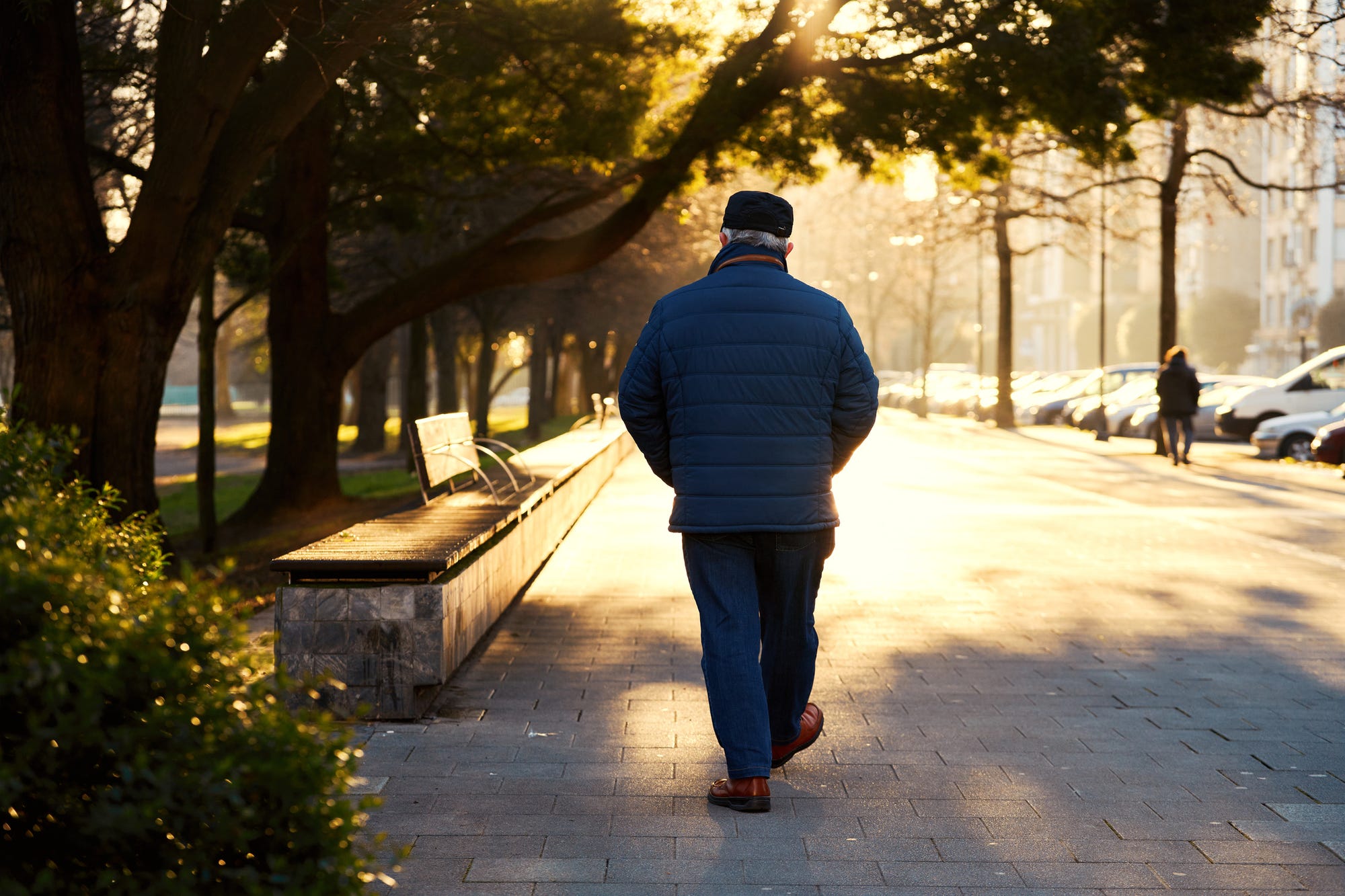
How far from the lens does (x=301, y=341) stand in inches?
650

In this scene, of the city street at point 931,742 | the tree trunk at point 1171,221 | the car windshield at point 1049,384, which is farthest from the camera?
the car windshield at point 1049,384

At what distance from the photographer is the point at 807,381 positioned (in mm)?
4762

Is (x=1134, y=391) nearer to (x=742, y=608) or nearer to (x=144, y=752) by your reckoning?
(x=742, y=608)

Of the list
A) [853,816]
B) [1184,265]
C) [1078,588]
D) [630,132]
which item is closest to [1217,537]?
[1078,588]

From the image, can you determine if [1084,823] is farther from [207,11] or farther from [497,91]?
[497,91]

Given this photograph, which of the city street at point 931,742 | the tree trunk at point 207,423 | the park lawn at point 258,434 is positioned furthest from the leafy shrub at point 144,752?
the park lawn at point 258,434

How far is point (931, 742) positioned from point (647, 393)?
6.24 ft

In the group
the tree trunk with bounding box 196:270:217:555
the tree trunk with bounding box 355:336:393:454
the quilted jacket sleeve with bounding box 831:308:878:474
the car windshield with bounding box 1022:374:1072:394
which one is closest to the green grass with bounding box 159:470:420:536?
the tree trunk with bounding box 196:270:217:555

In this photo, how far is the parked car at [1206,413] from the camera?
3419cm

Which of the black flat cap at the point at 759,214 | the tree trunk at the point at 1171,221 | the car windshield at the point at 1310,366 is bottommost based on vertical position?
the car windshield at the point at 1310,366

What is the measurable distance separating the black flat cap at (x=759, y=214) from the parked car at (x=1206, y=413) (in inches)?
1160

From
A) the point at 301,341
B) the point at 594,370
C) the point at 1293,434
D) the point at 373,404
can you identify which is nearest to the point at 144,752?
the point at 301,341

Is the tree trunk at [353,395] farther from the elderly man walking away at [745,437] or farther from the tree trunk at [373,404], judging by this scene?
the elderly man walking away at [745,437]

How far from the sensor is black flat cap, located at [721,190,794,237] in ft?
16.2
